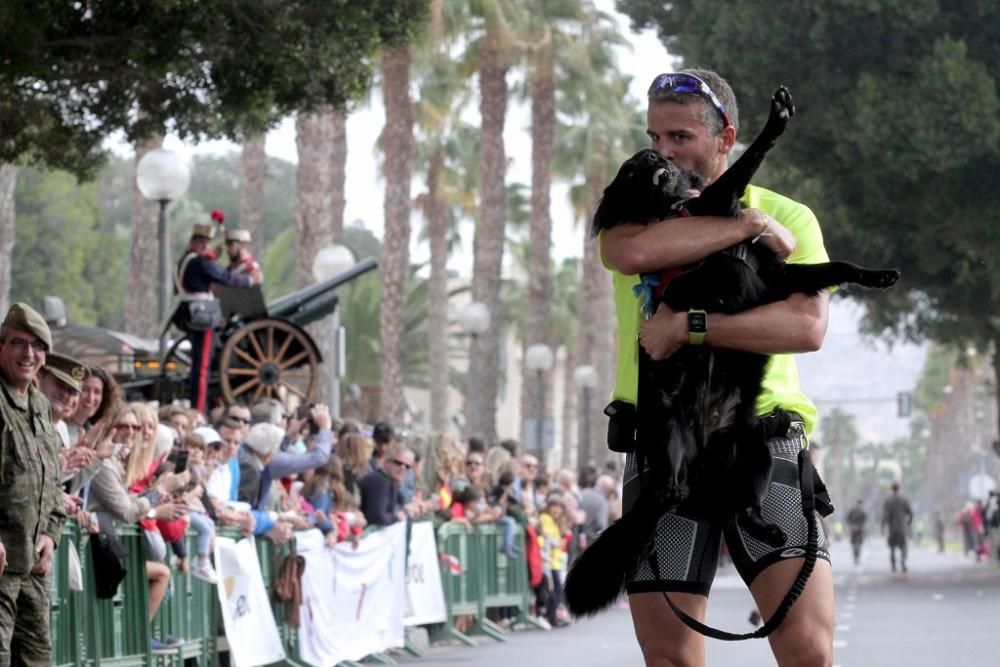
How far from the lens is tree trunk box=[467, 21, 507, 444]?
37.3m

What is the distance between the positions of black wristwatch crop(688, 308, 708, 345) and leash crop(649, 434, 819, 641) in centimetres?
40

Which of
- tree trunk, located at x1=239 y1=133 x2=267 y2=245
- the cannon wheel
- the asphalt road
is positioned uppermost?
tree trunk, located at x1=239 y1=133 x2=267 y2=245

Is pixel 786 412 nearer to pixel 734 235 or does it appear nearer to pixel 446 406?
pixel 734 235

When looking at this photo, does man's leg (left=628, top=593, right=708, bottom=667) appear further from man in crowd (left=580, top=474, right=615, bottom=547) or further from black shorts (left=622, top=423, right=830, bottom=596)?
man in crowd (left=580, top=474, right=615, bottom=547)

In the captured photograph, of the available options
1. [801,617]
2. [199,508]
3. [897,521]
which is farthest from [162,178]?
[897,521]

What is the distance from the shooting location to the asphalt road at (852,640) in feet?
46.6

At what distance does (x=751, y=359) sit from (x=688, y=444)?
0.25 metres

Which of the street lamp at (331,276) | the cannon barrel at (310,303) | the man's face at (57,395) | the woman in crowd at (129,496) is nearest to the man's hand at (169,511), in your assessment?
the woman in crowd at (129,496)

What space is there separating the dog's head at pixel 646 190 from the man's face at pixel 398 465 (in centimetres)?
1124

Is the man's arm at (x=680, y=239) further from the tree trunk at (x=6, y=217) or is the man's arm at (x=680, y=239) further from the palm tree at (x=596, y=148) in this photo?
the palm tree at (x=596, y=148)

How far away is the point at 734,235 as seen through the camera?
433 cm

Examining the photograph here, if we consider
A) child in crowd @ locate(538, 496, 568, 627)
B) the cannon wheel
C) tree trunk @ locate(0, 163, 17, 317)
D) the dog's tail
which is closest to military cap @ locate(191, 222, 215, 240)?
the cannon wheel

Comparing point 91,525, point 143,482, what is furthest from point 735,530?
point 143,482

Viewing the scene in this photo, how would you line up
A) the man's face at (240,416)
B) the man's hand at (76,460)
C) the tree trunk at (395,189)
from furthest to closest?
the tree trunk at (395,189) < the man's face at (240,416) < the man's hand at (76,460)
